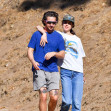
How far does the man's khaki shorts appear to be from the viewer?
18.9 ft

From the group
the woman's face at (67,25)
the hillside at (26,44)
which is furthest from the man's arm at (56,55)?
the hillside at (26,44)

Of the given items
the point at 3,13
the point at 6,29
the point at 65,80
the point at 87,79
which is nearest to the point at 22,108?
the point at 87,79

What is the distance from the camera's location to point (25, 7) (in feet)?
62.6

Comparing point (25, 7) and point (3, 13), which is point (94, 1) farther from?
point (3, 13)

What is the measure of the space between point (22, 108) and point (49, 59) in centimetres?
536

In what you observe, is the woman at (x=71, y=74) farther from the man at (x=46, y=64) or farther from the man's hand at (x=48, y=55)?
the man's hand at (x=48, y=55)

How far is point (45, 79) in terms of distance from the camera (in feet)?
19.2

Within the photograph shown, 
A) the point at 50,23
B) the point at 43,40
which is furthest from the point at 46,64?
the point at 50,23

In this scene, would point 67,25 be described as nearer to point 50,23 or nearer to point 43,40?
point 50,23

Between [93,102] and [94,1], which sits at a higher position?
[94,1]

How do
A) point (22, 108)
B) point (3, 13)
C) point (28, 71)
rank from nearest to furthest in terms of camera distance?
1. point (22, 108)
2. point (28, 71)
3. point (3, 13)

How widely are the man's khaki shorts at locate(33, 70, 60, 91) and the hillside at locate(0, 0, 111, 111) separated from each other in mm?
2685

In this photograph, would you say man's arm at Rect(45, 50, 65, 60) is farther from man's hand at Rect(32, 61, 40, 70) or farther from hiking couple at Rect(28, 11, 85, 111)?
man's hand at Rect(32, 61, 40, 70)

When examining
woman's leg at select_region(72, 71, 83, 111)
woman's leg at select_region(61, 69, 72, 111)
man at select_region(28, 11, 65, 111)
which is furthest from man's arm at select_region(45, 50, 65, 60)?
woman's leg at select_region(72, 71, 83, 111)
